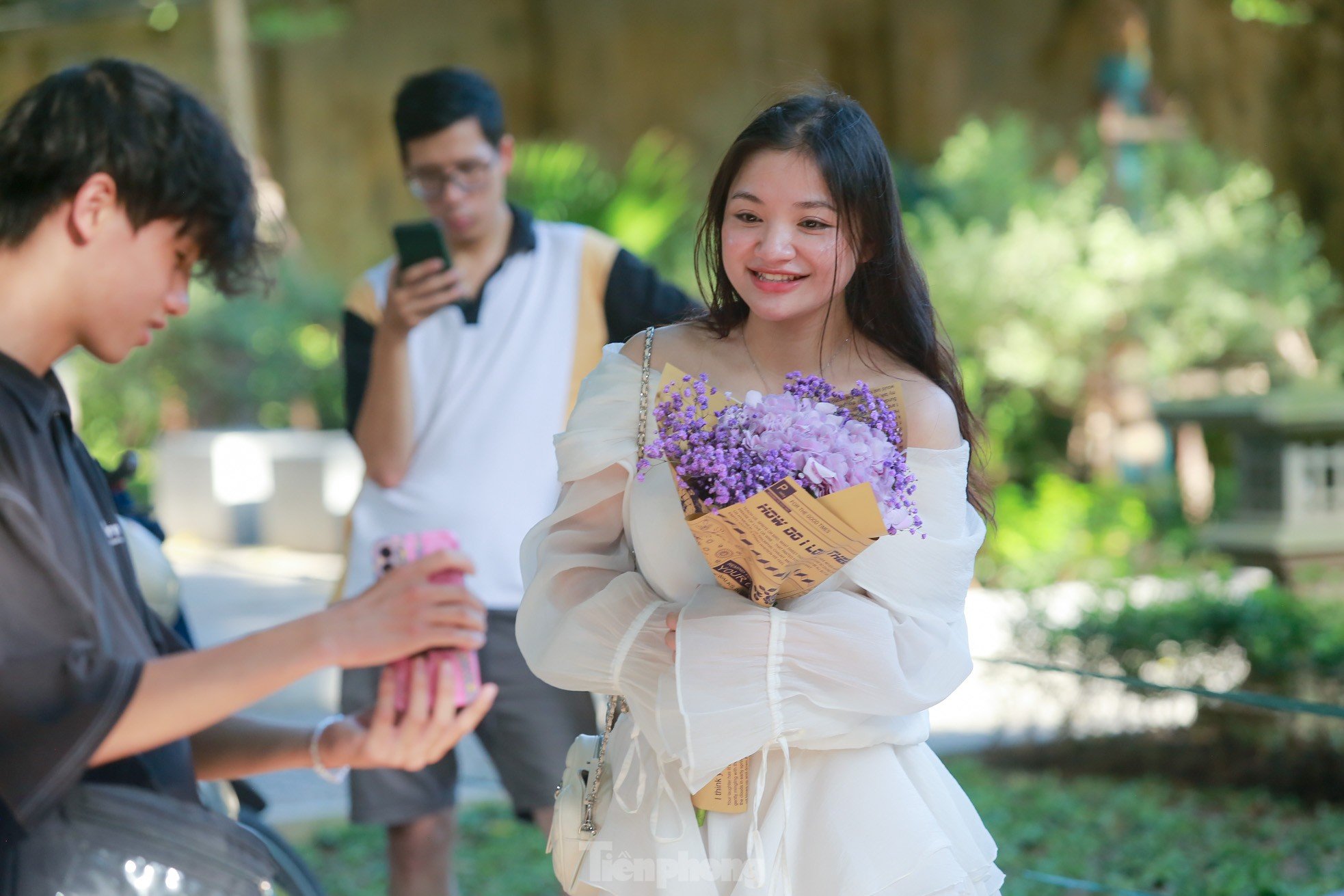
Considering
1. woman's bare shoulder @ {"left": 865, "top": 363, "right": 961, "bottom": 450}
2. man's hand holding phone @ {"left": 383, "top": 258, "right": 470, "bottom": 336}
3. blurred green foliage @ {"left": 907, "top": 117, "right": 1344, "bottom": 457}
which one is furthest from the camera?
blurred green foliage @ {"left": 907, "top": 117, "right": 1344, "bottom": 457}

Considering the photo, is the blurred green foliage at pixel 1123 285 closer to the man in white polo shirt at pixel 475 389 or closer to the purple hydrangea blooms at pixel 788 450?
the man in white polo shirt at pixel 475 389

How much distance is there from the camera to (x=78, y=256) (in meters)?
1.36

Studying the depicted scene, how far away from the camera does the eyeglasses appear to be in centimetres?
289

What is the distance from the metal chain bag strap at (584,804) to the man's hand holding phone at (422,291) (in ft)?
2.99

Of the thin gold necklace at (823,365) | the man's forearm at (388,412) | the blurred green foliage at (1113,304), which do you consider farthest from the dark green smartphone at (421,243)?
the blurred green foliage at (1113,304)

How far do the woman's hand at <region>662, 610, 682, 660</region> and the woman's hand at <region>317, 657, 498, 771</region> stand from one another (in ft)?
0.79

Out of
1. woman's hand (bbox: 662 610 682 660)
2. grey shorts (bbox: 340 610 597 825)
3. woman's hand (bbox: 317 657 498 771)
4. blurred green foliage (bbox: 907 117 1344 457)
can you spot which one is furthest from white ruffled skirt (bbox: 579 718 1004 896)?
blurred green foliage (bbox: 907 117 1344 457)

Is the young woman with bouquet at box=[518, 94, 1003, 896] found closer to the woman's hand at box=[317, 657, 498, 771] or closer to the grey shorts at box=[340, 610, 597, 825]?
the woman's hand at box=[317, 657, 498, 771]

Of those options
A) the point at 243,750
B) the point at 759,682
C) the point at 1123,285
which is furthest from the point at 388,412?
the point at 1123,285

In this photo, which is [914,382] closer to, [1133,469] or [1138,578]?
[1138,578]

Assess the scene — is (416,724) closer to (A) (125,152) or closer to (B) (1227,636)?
(A) (125,152)

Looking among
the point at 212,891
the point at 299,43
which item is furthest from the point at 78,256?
the point at 299,43

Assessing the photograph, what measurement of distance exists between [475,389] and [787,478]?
1544mm

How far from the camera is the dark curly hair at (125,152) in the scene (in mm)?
1340
